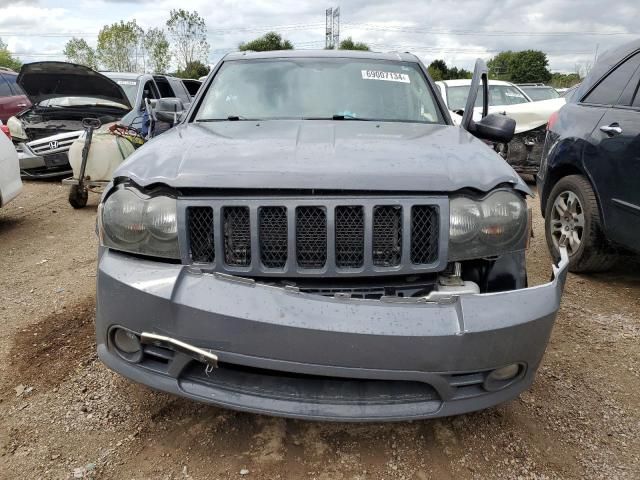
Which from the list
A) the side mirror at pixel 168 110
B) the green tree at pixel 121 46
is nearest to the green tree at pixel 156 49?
the green tree at pixel 121 46

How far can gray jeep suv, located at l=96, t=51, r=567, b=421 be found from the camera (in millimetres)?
1959

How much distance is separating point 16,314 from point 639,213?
4303mm

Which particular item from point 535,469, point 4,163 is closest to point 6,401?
point 535,469

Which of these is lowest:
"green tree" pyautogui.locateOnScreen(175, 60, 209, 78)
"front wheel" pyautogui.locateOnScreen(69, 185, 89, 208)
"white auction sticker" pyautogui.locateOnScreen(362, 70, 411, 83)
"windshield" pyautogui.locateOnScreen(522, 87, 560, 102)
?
"front wheel" pyautogui.locateOnScreen(69, 185, 89, 208)

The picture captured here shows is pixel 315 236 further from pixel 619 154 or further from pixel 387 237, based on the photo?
pixel 619 154

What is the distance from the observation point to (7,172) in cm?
582

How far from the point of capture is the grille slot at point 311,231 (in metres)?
2.17

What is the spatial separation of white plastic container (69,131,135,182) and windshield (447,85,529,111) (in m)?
6.02

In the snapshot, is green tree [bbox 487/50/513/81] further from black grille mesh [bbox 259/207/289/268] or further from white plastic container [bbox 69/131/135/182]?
black grille mesh [bbox 259/207/289/268]

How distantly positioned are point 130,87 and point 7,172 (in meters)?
4.58

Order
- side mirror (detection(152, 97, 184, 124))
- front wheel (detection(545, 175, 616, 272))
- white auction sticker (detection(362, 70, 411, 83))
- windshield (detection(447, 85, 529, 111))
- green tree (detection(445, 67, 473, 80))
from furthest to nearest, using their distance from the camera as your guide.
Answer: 1. green tree (detection(445, 67, 473, 80))
2. windshield (detection(447, 85, 529, 111))
3. front wheel (detection(545, 175, 616, 272))
4. side mirror (detection(152, 97, 184, 124))
5. white auction sticker (detection(362, 70, 411, 83))

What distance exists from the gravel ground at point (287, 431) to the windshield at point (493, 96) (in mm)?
7469

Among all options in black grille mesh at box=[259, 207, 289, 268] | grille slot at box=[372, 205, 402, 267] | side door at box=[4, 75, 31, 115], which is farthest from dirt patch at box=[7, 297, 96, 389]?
side door at box=[4, 75, 31, 115]

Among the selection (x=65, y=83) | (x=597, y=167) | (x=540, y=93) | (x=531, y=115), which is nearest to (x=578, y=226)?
(x=597, y=167)
